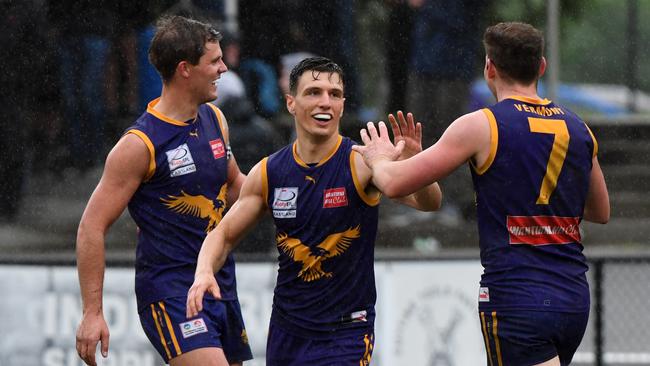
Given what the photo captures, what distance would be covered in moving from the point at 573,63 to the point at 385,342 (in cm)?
284

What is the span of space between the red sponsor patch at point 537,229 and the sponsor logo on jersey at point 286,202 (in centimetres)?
97

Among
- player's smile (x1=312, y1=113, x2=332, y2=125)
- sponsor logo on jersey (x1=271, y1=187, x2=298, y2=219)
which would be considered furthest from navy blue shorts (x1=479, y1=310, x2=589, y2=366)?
player's smile (x1=312, y1=113, x2=332, y2=125)

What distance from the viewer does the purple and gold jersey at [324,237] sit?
535 cm

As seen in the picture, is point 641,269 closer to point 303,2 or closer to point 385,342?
point 385,342

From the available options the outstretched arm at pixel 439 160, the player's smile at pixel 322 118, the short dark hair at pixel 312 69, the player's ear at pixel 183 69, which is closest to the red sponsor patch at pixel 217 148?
the player's ear at pixel 183 69

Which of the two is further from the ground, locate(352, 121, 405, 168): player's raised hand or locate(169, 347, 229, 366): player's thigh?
locate(352, 121, 405, 168): player's raised hand

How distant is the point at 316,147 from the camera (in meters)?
5.42

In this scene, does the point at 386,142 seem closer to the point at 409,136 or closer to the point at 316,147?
the point at 409,136

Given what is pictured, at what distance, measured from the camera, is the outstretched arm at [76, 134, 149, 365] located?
219 inches

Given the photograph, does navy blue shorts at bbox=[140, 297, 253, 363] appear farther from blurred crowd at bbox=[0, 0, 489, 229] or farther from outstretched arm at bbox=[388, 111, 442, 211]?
blurred crowd at bbox=[0, 0, 489, 229]

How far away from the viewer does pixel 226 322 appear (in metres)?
5.78

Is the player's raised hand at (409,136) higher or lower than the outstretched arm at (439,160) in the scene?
higher

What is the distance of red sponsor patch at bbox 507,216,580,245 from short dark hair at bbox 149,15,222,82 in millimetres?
1771

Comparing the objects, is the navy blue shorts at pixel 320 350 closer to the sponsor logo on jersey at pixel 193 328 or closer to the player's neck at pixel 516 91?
the sponsor logo on jersey at pixel 193 328
